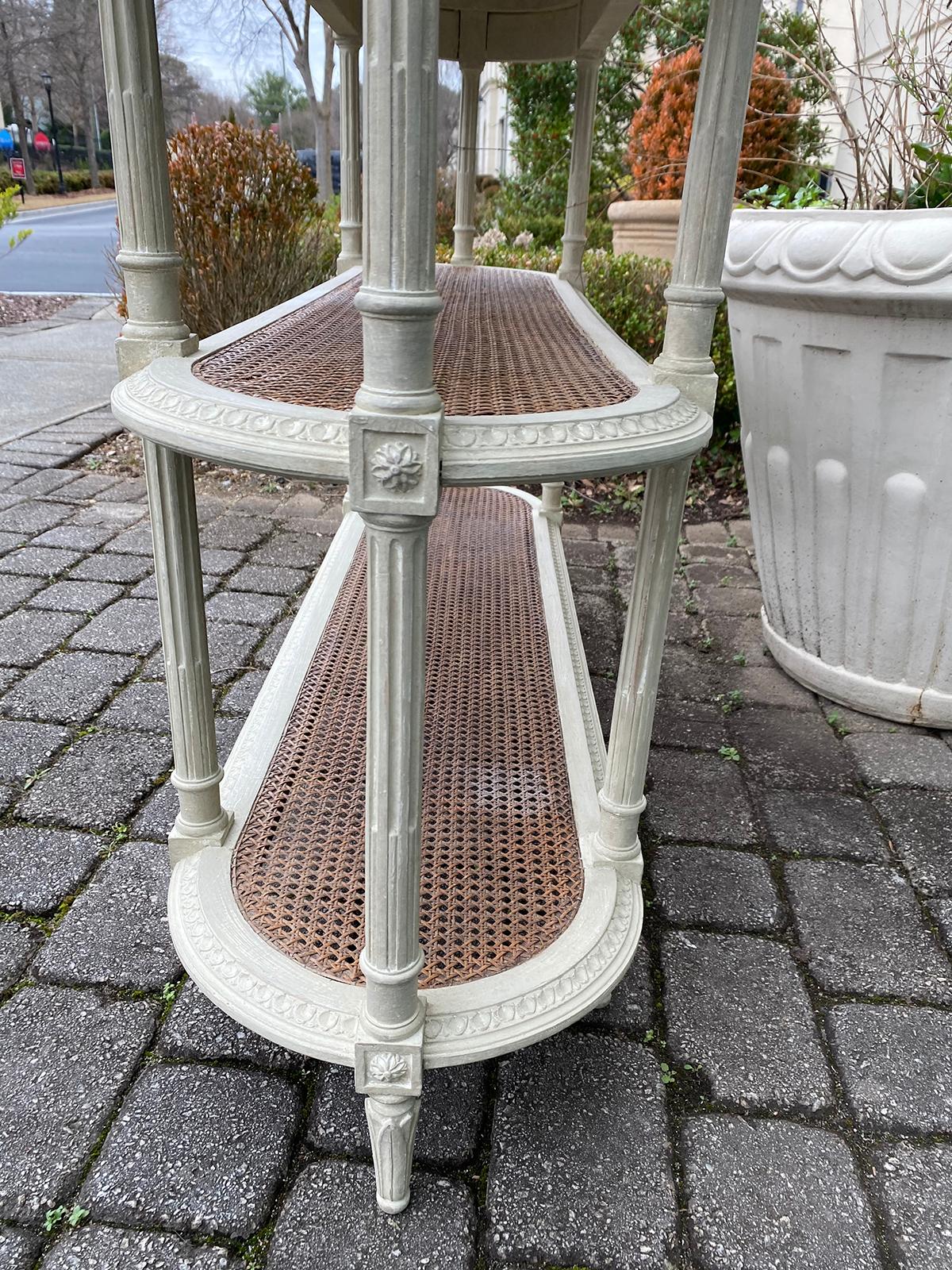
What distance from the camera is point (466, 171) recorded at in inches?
106

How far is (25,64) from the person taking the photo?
23328 mm

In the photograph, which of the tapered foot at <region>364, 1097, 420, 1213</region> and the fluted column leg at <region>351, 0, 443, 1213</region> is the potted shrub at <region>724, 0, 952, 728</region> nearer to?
the fluted column leg at <region>351, 0, 443, 1213</region>

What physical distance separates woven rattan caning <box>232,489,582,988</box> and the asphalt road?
480cm

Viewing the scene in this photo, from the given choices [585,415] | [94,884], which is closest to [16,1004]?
[94,884]

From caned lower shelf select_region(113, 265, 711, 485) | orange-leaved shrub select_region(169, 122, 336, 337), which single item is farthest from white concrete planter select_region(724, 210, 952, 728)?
orange-leaved shrub select_region(169, 122, 336, 337)

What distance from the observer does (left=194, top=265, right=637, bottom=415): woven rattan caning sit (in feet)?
3.12

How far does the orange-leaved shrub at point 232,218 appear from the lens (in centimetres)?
397

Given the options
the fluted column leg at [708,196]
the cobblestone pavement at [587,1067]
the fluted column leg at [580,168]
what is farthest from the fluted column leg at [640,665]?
the fluted column leg at [580,168]

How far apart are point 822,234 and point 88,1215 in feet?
6.91

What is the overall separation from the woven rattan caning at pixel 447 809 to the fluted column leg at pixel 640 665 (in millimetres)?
96

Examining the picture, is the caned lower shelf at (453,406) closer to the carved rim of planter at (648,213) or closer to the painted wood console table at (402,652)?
the painted wood console table at (402,652)

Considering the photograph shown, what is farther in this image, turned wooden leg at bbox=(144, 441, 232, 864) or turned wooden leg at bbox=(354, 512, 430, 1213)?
turned wooden leg at bbox=(144, 441, 232, 864)

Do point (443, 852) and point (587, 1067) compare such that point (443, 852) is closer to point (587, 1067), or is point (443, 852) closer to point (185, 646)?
point (587, 1067)

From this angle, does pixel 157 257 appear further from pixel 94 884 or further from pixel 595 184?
pixel 595 184
